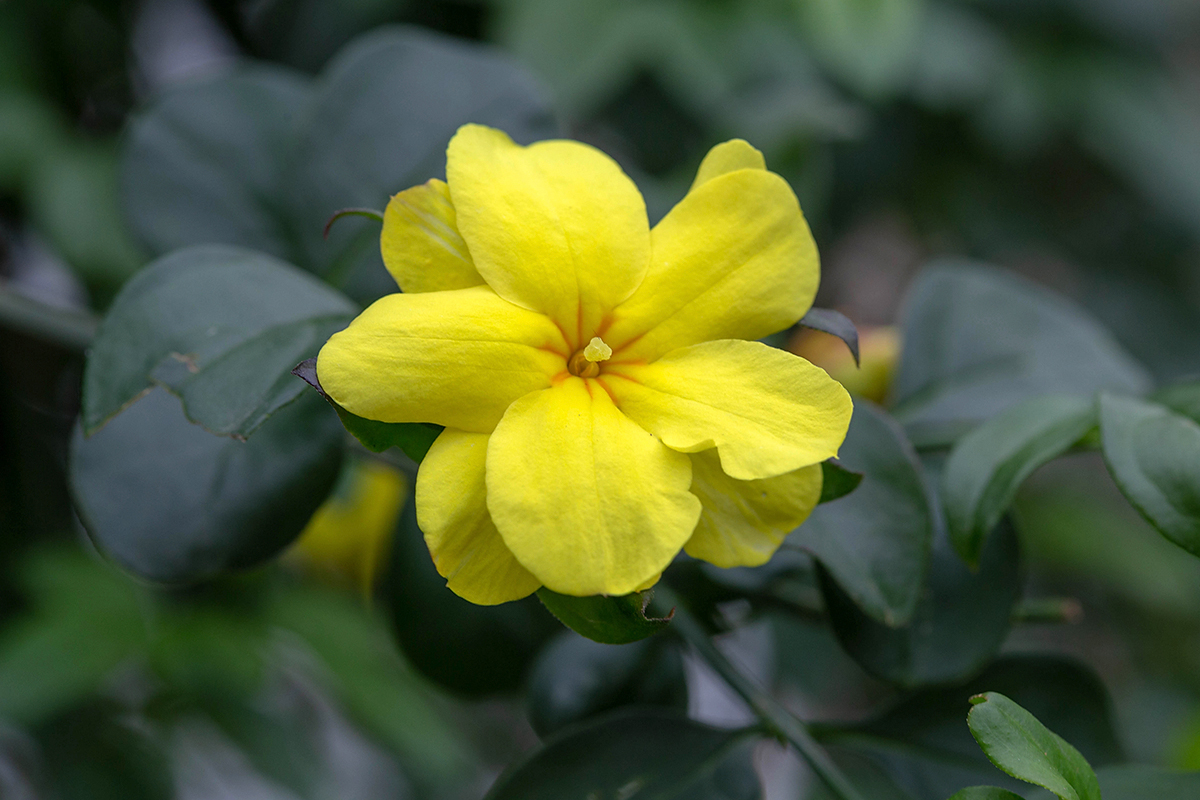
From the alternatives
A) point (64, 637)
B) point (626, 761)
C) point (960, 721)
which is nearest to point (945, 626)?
point (960, 721)

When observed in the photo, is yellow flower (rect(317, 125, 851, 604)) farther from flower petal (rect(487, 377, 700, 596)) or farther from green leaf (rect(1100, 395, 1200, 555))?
green leaf (rect(1100, 395, 1200, 555))

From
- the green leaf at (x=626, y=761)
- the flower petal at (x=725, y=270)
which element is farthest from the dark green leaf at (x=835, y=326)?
the green leaf at (x=626, y=761)

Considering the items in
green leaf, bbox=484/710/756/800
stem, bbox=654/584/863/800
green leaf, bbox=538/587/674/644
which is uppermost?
green leaf, bbox=538/587/674/644

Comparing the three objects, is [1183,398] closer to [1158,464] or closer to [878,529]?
[1158,464]

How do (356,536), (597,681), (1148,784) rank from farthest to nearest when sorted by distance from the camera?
(356,536)
(597,681)
(1148,784)

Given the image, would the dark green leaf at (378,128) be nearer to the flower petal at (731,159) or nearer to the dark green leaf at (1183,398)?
the flower petal at (731,159)

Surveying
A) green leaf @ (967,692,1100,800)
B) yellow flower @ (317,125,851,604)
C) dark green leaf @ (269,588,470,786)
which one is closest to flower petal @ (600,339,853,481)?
yellow flower @ (317,125,851,604)
